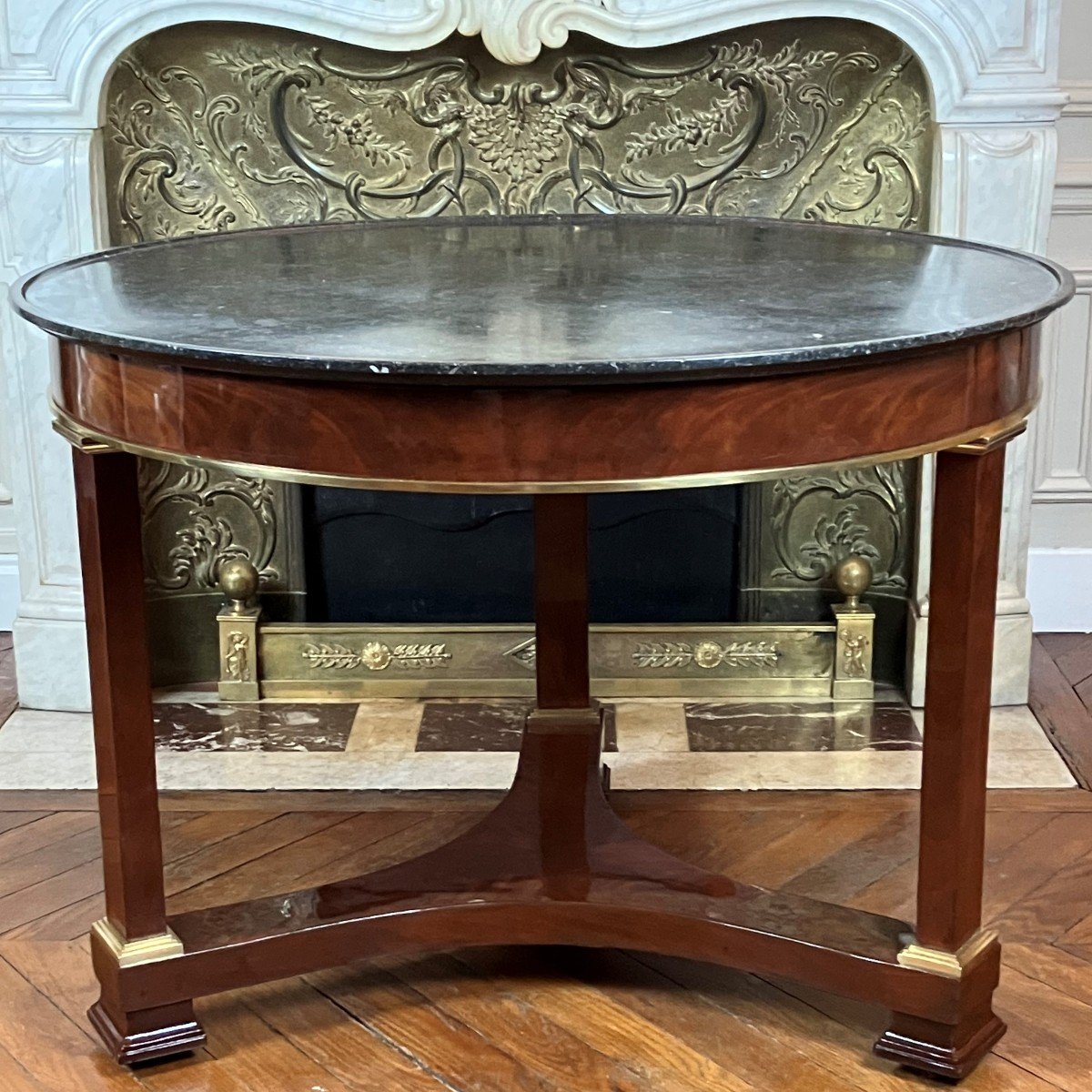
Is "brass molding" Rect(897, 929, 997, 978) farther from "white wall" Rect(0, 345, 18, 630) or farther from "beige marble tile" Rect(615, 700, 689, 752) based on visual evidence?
"white wall" Rect(0, 345, 18, 630)

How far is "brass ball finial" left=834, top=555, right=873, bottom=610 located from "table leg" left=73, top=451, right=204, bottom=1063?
127 cm

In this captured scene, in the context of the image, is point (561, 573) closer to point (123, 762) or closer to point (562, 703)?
point (562, 703)

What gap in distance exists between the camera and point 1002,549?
2.48 m

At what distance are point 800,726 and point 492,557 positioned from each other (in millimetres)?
551

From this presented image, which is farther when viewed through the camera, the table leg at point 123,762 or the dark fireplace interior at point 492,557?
the dark fireplace interior at point 492,557

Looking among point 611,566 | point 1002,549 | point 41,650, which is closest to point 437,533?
point 611,566

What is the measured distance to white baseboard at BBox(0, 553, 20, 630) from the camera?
2852mm

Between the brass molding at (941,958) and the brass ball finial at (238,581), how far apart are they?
4.28 feet

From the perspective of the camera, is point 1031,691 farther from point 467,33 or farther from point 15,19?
point 15,19

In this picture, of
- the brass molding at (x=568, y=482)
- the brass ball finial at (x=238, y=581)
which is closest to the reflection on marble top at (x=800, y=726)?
the brass ball finial at (x=238, y=581)

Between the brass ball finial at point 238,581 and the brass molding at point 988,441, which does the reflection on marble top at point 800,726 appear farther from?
the brass molding at point 988,441

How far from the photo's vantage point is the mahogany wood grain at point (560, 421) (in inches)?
48.6

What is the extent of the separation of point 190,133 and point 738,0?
0.83 metres

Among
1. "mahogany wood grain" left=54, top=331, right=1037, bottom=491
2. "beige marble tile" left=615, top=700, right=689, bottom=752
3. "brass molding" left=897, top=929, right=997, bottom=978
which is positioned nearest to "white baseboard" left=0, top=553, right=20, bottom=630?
"beige marble tile" left=615, top=700, right=689, bottom=752
